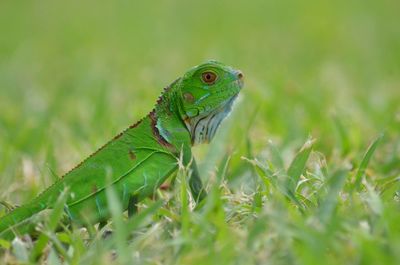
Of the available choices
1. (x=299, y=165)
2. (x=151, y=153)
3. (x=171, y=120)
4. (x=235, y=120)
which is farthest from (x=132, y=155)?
(x=235, y=120)

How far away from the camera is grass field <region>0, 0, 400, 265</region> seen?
2.86 m

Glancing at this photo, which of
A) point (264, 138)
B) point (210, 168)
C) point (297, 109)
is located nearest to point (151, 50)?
point (297, 109)

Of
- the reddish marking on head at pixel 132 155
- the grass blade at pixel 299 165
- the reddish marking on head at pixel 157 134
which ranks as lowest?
the grass blade at pixel 299 165

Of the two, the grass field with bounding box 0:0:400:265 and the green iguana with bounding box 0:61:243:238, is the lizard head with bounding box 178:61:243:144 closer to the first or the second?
the green iguana with bounding box 0:61:243:238

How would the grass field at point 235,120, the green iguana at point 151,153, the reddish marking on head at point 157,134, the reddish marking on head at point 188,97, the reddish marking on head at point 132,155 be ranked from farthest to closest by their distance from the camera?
the reddish marking on head at point 188,97 < the reddish marking on head at point 157,134 < the reddish marking on head at point 132,155 < the green iguana at point 151,153 < the grass field at point 235,120

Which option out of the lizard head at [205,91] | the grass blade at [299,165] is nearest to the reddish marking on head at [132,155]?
the lizard head at [205,91]

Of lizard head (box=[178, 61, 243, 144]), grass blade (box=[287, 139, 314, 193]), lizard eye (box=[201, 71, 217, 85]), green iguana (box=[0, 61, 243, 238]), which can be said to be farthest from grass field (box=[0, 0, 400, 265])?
lizard eye (box=[201, 71, 217, 85])

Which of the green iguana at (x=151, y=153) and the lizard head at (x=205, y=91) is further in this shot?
the lizard head at (x=205, y=91)

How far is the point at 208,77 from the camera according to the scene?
3.90 m

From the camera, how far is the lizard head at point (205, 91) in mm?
3883

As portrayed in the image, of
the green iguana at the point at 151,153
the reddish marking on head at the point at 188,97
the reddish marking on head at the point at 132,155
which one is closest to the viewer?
the green iguana at the point at 151,153

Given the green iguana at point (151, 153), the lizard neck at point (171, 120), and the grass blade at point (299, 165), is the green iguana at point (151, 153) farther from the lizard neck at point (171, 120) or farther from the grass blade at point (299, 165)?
the grass blade at point (299, 165)

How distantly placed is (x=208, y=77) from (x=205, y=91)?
2.9 inches

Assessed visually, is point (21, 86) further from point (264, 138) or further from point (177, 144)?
point (177, 144)
